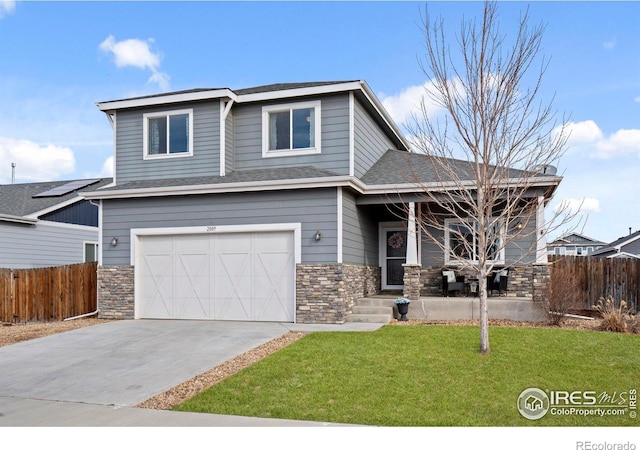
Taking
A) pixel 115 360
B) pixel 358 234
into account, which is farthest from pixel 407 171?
pixel 115 360

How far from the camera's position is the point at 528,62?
842cm

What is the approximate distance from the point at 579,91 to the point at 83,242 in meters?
19.0

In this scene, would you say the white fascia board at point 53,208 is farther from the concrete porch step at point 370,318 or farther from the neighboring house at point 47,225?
the concrete porch step at point 370,318

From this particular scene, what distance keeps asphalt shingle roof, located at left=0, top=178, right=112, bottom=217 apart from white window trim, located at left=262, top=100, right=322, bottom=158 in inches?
374

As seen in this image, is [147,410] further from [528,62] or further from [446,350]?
[528,62]

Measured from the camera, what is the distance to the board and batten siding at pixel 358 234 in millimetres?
12758

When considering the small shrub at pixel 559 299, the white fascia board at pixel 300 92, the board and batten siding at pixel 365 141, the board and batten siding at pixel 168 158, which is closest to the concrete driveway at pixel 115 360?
the board and batten siding at pixel 168 158

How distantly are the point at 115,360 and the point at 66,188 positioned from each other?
49.3 feet

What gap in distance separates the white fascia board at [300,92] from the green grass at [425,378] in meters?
6.47

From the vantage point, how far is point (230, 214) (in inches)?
522

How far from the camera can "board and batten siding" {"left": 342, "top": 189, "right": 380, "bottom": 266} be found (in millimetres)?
12758

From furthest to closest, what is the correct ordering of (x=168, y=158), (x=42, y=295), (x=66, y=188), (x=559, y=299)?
(x=66, y=188)
(x=42, y=295)
(x=168, y=158)
(x=559, y=299)

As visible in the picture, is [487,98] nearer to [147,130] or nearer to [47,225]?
[147,130]

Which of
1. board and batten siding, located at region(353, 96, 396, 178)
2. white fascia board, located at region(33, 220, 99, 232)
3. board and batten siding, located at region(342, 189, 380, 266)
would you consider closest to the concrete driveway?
board and batten siding, located at region(342, 189, 380, 266)
